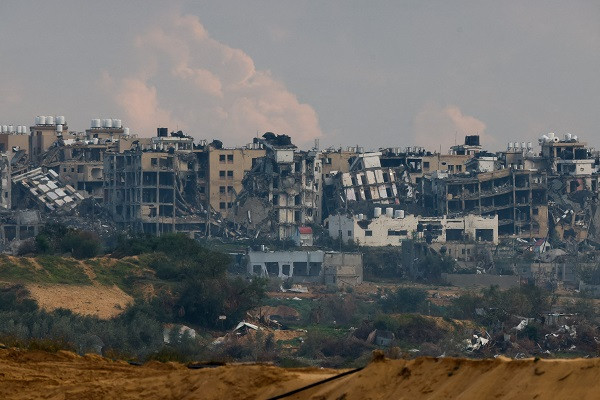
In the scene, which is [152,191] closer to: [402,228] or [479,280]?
[402,228]

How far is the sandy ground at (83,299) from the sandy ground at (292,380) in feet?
126

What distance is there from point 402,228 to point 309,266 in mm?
14181

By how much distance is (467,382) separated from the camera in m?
18.0

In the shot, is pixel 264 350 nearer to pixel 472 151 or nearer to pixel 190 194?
pixel 190 194

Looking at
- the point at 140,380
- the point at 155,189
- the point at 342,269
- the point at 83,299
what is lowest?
the point at 140,380

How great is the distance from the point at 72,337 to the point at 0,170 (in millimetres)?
99730

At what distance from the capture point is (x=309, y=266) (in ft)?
394

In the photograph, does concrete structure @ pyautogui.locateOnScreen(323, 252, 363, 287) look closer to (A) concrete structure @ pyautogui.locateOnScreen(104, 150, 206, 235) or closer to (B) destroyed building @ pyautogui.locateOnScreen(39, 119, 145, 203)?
(A) concrete structure @ pyautogui.locateOnScreen(104, 150, 206, 235)

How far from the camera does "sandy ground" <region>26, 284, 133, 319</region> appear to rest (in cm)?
6462

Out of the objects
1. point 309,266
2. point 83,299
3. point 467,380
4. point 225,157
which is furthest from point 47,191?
point 467,380

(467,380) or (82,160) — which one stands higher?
(82,160)

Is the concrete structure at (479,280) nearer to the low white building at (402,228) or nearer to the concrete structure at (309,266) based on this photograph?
the concrete structure at (309,266)

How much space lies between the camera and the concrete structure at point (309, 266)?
116438mm

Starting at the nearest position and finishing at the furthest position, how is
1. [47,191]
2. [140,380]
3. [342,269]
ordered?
[140,380]
[342,269]
[47,191]
